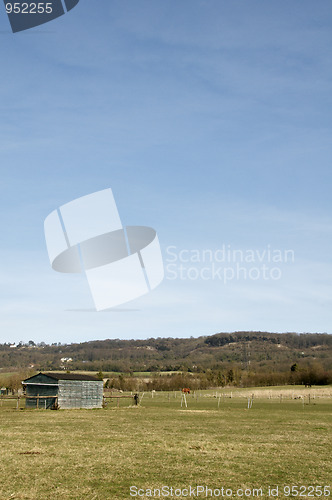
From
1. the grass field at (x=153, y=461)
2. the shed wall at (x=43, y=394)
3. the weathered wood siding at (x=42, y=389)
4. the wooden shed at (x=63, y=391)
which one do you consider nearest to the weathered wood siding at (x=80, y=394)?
the wooden shed at (x=63, y=391)

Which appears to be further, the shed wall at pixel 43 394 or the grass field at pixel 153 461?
the shed wall at pixel 43 394

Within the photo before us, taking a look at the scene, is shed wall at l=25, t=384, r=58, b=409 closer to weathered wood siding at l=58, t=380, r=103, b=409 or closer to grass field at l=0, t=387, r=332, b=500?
weathered wood siding at l=58, t=380, r=103, b=409

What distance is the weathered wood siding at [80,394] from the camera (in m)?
58.6

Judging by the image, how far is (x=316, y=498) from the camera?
12.8m

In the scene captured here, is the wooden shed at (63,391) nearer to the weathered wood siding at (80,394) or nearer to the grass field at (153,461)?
the weathered wood siding at (80,394)

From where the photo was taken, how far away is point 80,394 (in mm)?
60094

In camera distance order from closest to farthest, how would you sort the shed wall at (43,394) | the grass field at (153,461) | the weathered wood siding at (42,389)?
the grass field at (153,461), the shed wall at (43,394), the weathered wood siding at (42,389)

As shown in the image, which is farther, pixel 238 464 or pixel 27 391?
pixel 27 391

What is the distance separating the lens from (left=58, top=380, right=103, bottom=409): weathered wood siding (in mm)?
58594

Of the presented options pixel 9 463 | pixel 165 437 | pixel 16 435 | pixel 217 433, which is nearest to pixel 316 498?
pixel 9 463

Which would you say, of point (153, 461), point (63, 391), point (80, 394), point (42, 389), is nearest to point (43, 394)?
point (42, 389)

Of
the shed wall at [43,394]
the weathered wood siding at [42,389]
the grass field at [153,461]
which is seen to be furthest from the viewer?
the weathered wood siding at [42,389]

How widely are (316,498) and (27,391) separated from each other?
177 feet

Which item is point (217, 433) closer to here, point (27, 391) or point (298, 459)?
point (298, 459)
